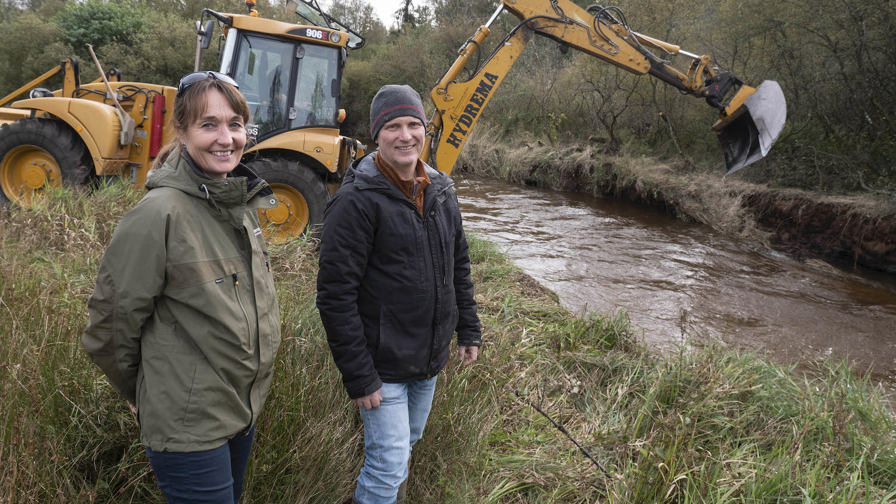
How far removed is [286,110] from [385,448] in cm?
484

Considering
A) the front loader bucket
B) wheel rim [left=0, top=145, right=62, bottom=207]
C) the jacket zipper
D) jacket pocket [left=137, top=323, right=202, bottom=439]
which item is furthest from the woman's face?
the front loader bucket

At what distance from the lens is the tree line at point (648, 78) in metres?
8.61

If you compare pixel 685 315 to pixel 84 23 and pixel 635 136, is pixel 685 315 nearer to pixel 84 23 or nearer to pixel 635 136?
pixel 635 136

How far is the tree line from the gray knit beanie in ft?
20.8

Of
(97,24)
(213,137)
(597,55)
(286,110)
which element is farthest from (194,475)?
(97,24)

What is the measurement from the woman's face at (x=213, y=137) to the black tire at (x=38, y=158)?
503 centimetres

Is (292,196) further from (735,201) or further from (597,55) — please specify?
(735,201)

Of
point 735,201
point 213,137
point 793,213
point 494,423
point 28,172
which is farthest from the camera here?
point 735,201

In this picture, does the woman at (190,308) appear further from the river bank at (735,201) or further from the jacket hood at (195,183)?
the river bank at (735,201)

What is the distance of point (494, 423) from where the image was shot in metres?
2.76

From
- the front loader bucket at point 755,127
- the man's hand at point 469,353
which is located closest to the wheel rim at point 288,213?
the man's hand at point 469,353

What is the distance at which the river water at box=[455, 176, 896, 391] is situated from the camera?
5.22 metres

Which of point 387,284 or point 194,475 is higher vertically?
point 387,284

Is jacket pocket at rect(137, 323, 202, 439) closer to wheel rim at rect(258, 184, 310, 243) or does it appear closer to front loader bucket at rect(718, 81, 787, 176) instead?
wheel rim at rect(258, 184, 310, 243)
